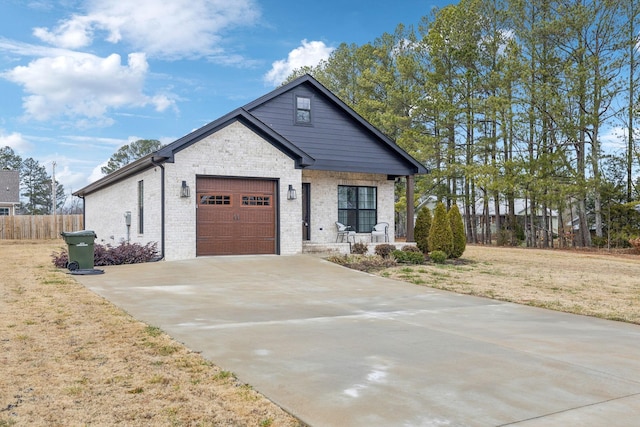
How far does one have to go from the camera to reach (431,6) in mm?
37312

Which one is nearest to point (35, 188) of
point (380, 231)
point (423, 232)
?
point (380, 231)

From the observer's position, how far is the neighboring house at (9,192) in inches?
1713

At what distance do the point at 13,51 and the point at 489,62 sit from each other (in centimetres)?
2528

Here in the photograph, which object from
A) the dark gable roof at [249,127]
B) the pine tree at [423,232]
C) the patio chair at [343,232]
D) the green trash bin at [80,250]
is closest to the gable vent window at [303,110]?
the dark gable roof at [249,127]

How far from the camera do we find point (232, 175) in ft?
54.4

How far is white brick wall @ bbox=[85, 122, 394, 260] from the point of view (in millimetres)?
15852

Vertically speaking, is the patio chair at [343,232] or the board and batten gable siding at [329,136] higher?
the board and batten gable siding at [329,136]

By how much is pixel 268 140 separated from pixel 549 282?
9.22m

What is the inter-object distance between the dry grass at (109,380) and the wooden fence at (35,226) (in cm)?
3142

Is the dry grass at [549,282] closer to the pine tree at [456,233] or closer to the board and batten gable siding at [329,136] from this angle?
the pine tree at [456,233]

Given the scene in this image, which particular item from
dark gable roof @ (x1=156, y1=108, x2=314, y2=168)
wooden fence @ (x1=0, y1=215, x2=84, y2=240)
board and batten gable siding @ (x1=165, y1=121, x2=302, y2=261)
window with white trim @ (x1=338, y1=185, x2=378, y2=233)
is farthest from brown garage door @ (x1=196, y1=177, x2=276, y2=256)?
wooden fence @ (x1=0, y1=215, x2=84, y2=240)

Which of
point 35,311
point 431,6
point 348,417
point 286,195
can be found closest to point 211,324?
point 35,311

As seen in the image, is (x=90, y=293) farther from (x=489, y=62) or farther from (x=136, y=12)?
(x=489, y=62)

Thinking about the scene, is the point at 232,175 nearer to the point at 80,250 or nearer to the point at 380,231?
the point at 80,250
